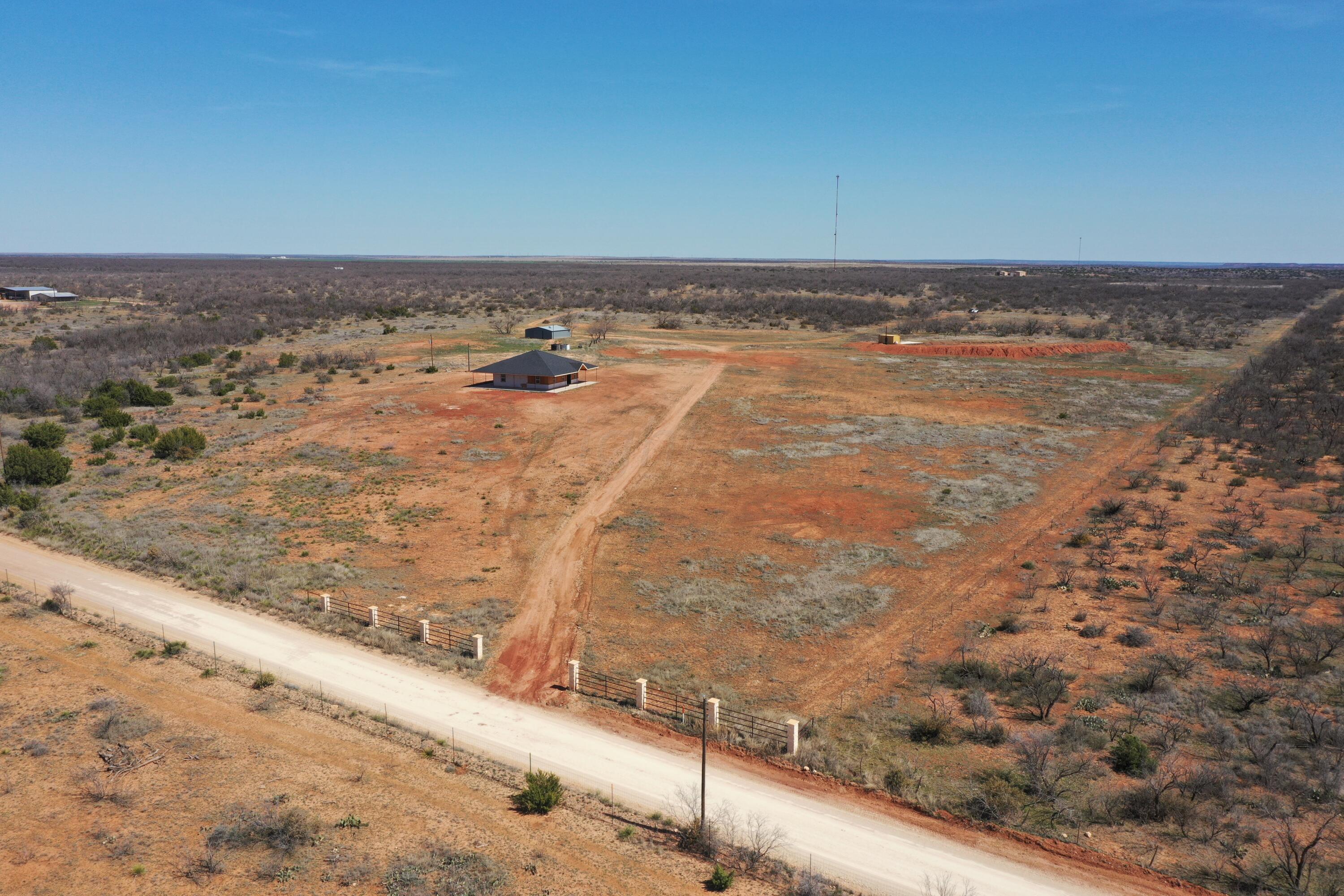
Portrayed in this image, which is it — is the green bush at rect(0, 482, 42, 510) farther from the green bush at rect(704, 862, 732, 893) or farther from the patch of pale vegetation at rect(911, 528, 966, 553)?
the patch of pale vegetation at rect(911, 528, 966, 553)

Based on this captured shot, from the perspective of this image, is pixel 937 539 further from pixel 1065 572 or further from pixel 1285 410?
pixel 1285 410

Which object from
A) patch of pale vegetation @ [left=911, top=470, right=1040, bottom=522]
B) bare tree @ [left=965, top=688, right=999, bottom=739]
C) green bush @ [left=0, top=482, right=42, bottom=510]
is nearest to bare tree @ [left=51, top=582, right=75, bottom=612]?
green bush @ [left=0, top=482, right=42, bottom=510]

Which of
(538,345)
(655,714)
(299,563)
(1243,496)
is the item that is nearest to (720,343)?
(538,345)

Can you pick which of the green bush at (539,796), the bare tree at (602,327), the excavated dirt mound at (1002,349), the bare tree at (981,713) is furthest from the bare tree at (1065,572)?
the bare tree at (602,327)

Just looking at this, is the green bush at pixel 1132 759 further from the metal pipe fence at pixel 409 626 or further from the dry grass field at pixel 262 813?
the metal pipe fence at pixel 409 626

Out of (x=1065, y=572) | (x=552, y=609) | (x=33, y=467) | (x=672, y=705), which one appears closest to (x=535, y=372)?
(x=33, y=467)
